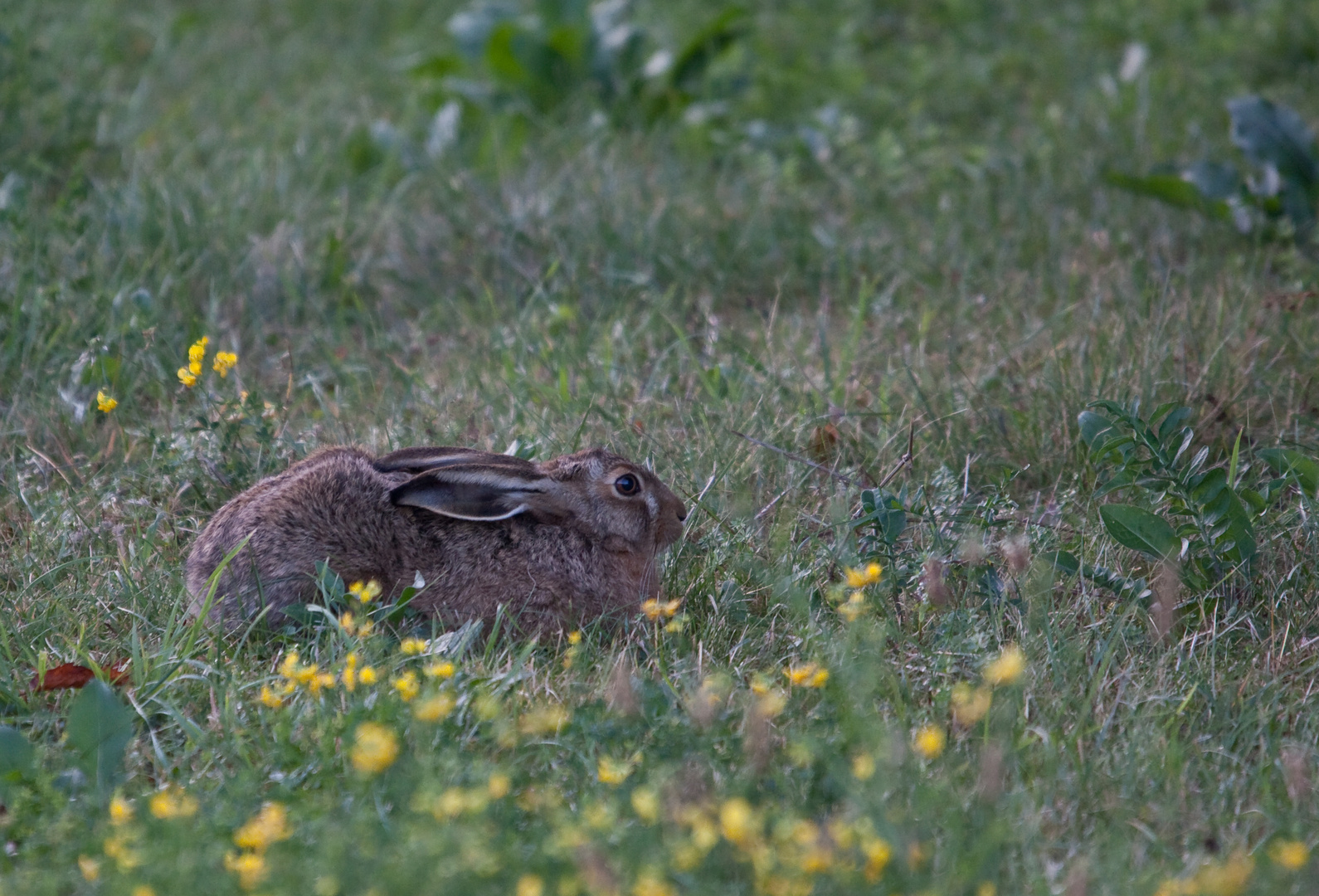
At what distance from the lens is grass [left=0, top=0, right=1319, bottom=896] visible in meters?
2.83

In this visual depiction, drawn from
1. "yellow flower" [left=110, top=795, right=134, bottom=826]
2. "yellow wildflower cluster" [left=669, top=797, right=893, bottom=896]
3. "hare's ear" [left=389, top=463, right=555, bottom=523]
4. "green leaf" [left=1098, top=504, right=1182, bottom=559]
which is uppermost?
"yellow wildflower cluster" [left=669, top=797, right=893, bottom=896]

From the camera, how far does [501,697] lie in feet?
11.3

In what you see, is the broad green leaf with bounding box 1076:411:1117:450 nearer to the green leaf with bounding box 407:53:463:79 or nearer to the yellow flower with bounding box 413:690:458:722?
the yellow flower with bounding box 413:690:458:722

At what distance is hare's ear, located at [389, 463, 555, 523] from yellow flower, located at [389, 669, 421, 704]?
0.81 m

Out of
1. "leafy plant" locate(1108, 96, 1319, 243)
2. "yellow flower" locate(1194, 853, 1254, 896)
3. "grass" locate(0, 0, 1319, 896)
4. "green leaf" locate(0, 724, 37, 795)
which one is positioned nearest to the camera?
"yellow flower" locate(1194, 853, 1254, 896)

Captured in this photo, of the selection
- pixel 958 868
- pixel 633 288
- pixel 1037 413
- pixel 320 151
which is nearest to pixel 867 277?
pixel 633 288

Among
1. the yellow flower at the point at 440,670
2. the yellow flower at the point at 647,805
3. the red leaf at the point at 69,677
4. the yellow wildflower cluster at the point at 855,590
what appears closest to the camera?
the yellow flower at the point at 647,805

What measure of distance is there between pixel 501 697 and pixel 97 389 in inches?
108

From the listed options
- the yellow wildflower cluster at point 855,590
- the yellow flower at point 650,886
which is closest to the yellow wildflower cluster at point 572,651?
the yellow wildflower cluster at point 855,590

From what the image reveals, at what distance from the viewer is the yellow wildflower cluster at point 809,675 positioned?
3211 mm

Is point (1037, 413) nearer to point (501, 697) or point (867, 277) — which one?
point (867, 277)

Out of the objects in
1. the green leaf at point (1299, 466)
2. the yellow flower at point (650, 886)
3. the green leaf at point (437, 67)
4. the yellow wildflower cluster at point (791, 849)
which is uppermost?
the yellow flower at point (650, 886)

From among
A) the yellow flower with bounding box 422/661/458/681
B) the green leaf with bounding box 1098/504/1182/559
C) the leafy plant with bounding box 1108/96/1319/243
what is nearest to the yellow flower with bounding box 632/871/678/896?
the yellow flower with bounding box 422/661/458/681

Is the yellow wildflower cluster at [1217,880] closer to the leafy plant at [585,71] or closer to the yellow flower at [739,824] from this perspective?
the yellow flower at [739,824]
